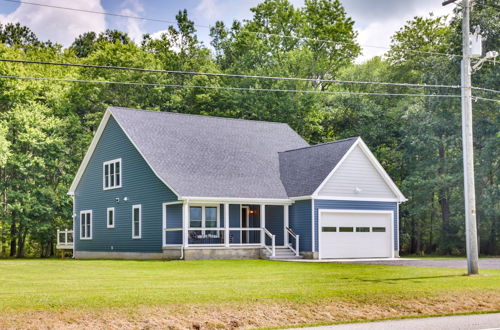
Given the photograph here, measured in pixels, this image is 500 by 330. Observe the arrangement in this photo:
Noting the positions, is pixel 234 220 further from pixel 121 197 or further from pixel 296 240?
pixel 121 197

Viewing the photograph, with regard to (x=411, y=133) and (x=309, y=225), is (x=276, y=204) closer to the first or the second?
(x=309, y=225)

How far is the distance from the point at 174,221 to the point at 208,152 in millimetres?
4573

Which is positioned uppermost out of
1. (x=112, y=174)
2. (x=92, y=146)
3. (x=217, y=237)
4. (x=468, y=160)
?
(x=92, y=146)

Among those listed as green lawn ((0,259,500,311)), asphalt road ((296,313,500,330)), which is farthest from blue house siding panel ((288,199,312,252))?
asphalt road ((296,313,500,330))

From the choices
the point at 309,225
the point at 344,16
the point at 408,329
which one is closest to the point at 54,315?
the point at 408,329

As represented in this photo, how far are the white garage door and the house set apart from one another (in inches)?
1.9

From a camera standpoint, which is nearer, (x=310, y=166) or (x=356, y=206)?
(x=356, y=206)

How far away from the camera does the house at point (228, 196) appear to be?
31.4 meters

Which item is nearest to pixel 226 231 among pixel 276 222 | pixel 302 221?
pixel 302 221

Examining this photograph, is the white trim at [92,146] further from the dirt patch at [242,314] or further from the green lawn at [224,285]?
the dirt patch at [242,314]

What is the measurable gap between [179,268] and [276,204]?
933 cm

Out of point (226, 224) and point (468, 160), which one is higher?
point (468, 160)

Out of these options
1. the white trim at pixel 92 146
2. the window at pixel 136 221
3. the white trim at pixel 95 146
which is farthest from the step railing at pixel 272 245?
the white trim at pixel 92 146

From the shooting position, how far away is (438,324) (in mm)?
13914
